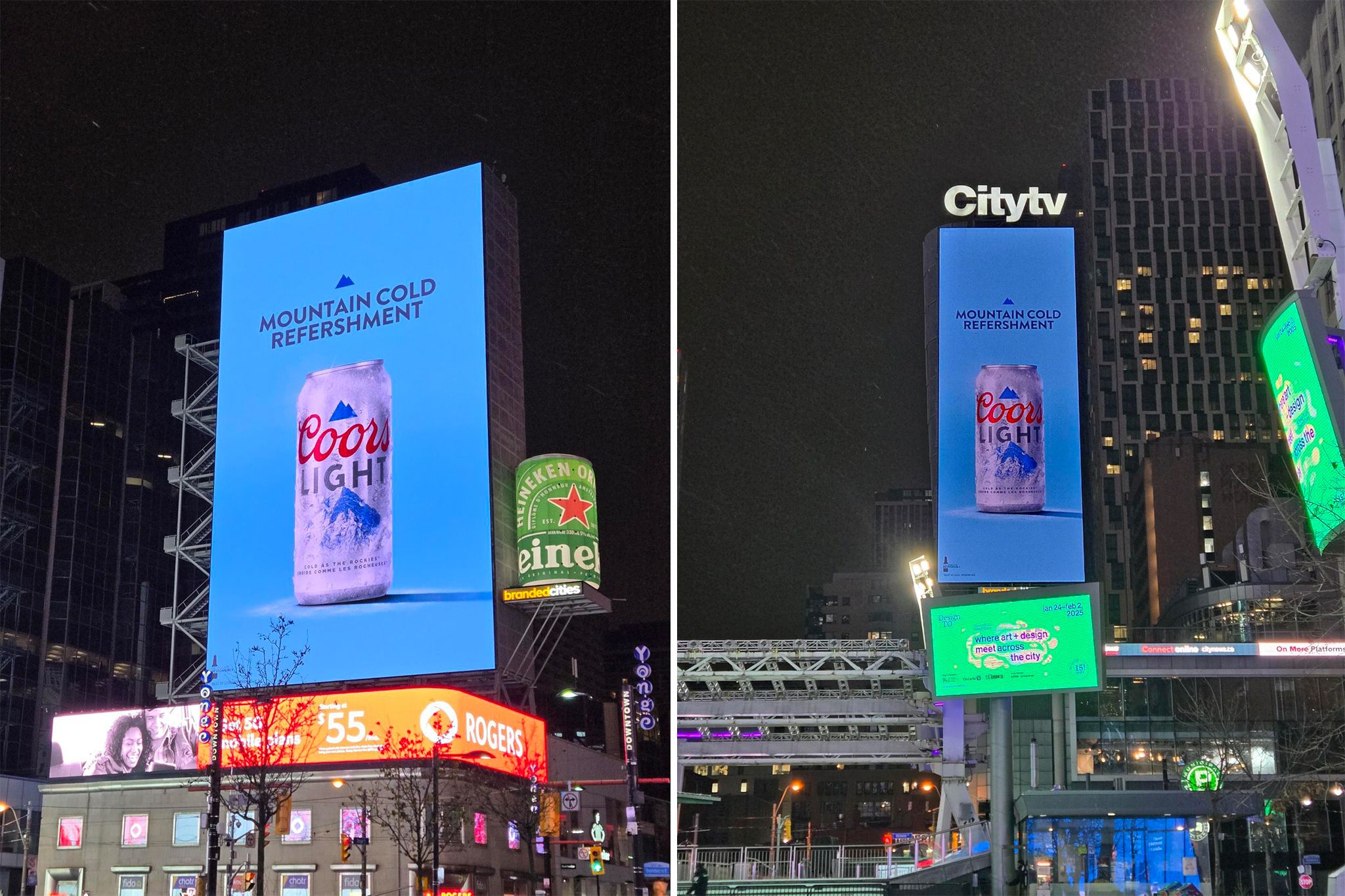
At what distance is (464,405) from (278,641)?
7948mm

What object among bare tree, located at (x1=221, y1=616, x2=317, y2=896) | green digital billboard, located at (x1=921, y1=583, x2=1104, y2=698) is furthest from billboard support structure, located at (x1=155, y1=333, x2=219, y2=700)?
green digital billboard, located at (x1=921, y1=583, x2=1104, y2=698)

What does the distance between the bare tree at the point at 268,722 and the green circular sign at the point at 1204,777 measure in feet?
74.6

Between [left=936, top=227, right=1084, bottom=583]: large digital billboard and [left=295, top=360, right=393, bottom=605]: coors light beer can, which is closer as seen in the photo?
[left=295, top=360, right=393, bottom=605]: coors light beer can

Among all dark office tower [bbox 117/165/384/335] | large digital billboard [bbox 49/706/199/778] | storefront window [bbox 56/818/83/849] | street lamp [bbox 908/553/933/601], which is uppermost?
dark office tower [bbox 117/165/384/335]

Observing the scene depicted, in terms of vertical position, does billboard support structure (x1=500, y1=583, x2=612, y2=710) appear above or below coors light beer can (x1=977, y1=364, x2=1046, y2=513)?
below

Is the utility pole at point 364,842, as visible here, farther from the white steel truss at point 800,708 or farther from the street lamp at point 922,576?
the street lamp at point 922,576

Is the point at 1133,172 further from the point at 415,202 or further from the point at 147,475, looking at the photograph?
the point at 415,202

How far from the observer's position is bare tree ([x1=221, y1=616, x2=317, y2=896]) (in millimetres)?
33281

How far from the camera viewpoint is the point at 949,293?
159 feet

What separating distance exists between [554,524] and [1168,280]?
96.8 metres

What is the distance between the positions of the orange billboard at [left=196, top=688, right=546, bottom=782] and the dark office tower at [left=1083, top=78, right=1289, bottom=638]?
87504 mm

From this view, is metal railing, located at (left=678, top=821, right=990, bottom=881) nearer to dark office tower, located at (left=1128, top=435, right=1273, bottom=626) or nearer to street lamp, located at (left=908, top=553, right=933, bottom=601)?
street lamp, located at (left=908, top=553, right=933, bottom=601)

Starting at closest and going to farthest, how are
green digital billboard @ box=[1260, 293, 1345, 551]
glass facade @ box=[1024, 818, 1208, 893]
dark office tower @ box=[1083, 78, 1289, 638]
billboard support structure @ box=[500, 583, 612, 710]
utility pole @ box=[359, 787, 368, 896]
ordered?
green digital billboard @ box=[1260, 293, 1345, 551] < utility pole @ box=[359, 787, 368, 896] < glass facade @ box=[1024, 818, 1208, 893] < billboard support structure @ box=[500, 583, 612, 710] < dark office tower @ box=[1083, 78, 1289, 638]

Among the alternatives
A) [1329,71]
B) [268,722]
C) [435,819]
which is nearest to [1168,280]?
[1329,71]
